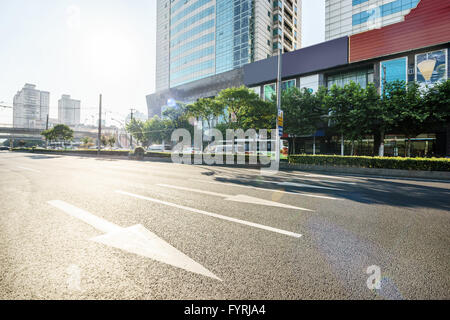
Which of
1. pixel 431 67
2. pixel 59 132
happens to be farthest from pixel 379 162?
pixel 59 132

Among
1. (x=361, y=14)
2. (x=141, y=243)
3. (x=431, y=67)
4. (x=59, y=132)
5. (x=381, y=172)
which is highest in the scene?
(x=361, y=14)

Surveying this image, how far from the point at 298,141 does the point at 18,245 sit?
1177 inches

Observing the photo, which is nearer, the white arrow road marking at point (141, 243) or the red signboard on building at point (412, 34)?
the white arrow road marking at point (141, 243)

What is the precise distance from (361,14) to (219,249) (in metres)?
40.1

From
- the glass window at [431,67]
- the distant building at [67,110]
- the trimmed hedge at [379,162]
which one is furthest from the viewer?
the distant building at [67,110]

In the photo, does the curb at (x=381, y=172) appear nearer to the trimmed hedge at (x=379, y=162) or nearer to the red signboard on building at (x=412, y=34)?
the trimmed hedge at (x=379, y=162)

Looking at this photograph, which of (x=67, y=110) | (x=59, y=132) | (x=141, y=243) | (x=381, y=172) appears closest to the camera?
(x=141, y=243)

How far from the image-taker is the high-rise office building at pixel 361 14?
26938mm

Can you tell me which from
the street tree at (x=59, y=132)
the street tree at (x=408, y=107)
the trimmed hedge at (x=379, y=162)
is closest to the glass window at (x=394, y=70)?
the street tree at (x=408, y=107)

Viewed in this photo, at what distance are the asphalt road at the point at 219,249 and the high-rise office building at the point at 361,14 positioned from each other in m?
34.6

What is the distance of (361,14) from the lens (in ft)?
97.5

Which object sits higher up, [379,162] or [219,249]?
[379,162]

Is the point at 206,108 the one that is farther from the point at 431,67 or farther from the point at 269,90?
the point at 431,67

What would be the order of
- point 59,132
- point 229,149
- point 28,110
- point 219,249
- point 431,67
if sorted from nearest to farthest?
point 219,249
point 229,149
point 431,67
point 59,132
point 28,110
